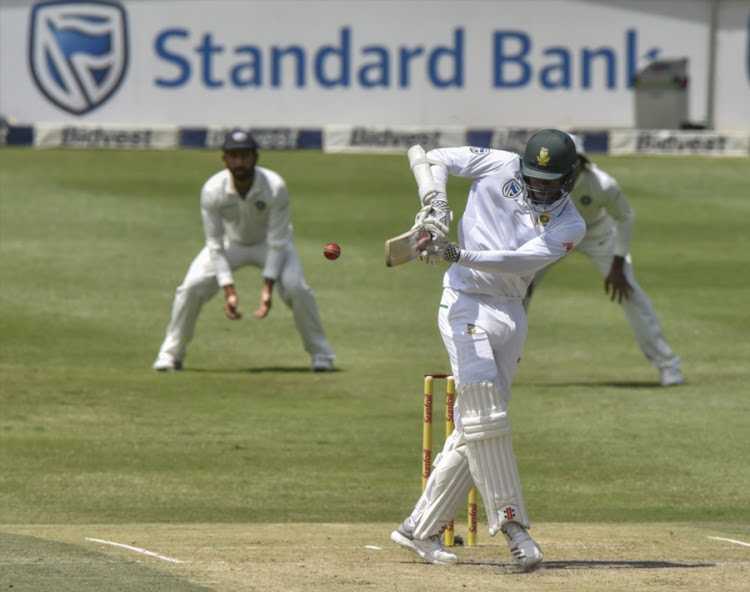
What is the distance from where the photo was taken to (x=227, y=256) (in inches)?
510

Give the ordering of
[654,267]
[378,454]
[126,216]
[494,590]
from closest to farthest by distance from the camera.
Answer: [494,590], [378,454], [654,267], [126,216]

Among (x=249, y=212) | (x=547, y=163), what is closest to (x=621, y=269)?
(x=249, y=212)

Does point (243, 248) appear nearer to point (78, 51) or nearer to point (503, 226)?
point (503, 226)

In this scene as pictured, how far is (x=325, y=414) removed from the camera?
1124 cm

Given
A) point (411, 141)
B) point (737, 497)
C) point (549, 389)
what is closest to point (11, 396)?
point (549, 389)

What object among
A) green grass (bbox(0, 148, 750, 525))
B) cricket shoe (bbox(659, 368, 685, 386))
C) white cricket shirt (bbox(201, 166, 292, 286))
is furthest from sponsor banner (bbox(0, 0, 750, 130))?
cricket shoe (bbox(659, 368, 685, 386))

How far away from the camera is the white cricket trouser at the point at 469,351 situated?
6.47 m

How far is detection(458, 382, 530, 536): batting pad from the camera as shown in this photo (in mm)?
6387

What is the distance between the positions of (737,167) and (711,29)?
5.16m

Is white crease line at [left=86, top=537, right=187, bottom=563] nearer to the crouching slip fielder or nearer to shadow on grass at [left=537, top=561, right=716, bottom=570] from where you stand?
the crouching slip fielder

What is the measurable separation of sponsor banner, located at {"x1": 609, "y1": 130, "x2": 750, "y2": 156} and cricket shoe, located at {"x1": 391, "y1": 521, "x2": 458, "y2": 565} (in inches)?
841

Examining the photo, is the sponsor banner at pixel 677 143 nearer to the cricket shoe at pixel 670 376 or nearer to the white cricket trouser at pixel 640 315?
the white cricket trouser at pixel 640 315

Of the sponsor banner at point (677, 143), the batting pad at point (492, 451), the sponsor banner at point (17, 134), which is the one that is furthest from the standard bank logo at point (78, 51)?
the batting pad at point (492, 451)

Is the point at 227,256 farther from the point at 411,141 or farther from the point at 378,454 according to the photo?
the point at 411,141
